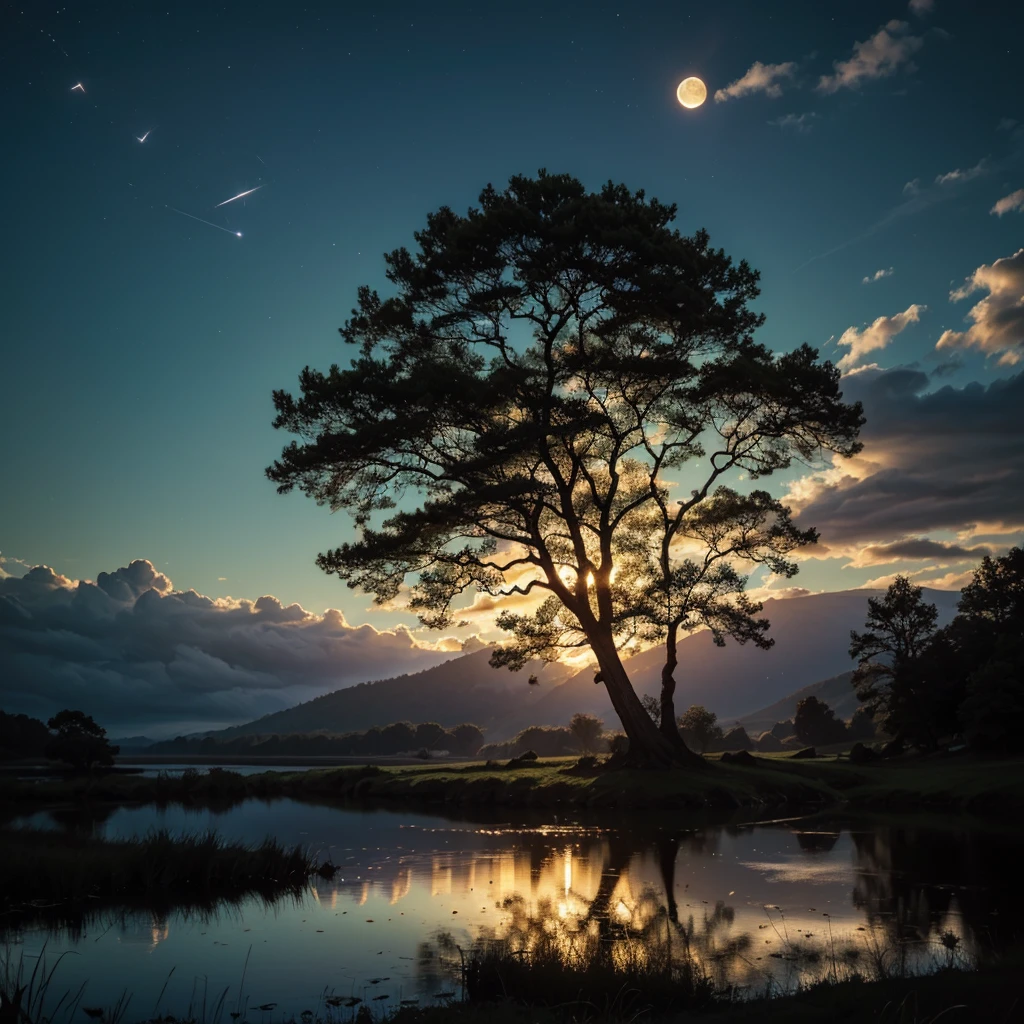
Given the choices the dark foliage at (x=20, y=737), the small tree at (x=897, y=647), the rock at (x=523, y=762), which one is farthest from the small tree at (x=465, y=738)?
the rock at (x=523, y=762)

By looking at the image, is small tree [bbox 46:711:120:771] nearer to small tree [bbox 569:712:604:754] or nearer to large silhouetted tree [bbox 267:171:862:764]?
large silhouetted tree [bbox 267:171:862:764]

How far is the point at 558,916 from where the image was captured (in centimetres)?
1067

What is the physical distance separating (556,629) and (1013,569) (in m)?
41.6

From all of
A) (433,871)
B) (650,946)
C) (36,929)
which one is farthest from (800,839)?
(36,929)

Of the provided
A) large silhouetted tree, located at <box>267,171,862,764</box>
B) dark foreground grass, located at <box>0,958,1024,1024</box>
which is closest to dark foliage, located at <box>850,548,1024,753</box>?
large silhouetted tree, located at <box>267,171,862,764</box>

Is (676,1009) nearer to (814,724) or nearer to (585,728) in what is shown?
(585,728)

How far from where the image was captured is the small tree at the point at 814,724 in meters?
93.6

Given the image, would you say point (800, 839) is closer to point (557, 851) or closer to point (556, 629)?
point (557, 851)

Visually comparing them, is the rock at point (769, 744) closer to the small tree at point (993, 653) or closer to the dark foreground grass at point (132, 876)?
the small tree at point (993, 653)

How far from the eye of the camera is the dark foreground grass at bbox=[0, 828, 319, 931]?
1177 cm

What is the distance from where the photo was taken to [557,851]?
57.6ft

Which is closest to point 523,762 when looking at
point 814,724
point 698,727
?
point 698,727

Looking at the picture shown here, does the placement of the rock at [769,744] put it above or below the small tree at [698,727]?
Result: below

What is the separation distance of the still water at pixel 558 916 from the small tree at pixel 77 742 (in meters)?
36.8
